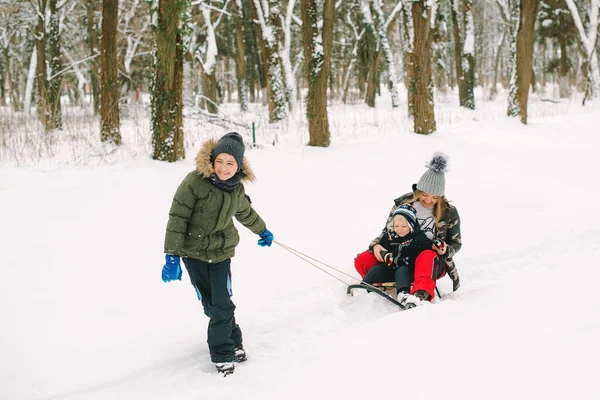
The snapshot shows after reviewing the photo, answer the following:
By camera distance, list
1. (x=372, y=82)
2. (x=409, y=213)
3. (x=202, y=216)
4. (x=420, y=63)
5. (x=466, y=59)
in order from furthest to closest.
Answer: (x=372, y=82)
(x=466, y=59)
(x=420, y=63)
(x=409, y=213)
(x=202, y=216)

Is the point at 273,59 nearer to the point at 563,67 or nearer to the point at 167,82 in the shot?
the point at 167,82

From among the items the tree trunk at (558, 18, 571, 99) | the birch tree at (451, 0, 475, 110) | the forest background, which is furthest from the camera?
the tree trunk at (558, 18, 571, 99)

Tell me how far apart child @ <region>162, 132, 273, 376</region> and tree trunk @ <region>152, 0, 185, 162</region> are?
3904 mm

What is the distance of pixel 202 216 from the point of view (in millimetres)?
2945

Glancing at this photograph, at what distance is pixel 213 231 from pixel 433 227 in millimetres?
1948

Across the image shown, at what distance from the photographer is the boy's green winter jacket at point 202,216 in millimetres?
2877

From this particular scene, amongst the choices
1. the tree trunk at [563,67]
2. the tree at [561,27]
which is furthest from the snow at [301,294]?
the tree at [561,27]

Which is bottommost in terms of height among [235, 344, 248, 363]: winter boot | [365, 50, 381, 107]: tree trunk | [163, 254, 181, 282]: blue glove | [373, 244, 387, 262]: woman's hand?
[235, 344, 248, 363]: winter boot

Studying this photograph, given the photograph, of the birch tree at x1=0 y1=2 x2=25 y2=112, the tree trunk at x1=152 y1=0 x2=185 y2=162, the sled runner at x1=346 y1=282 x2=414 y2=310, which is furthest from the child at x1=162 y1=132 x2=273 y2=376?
the birch tree at x1=0 y1=2 x2=25 y2=112

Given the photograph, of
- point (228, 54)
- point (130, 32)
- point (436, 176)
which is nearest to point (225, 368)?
point (436, 176)

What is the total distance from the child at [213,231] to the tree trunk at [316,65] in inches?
207

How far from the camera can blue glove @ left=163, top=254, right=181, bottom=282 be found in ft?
9.27

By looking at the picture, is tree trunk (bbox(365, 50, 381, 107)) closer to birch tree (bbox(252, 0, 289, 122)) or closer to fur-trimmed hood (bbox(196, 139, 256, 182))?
birch tree (bbox(252, 0, 289, 122))

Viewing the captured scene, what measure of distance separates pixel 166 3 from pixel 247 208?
4311mm
